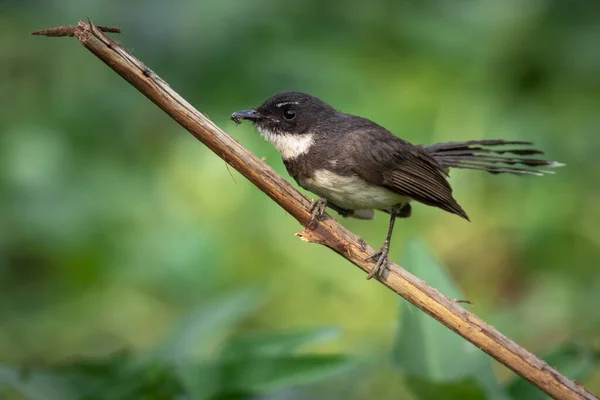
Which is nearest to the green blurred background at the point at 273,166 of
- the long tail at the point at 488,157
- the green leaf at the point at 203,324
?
the long tail at the point at 488,157

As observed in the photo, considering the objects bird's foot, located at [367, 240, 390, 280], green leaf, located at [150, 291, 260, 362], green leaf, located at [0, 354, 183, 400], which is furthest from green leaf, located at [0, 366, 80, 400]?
bird's foot, located at [367, 240, 390, 280]

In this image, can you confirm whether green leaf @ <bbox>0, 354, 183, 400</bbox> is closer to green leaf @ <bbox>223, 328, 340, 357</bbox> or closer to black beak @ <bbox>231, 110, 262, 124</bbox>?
green leaf @ <bbox>223, 328, 340, 357</bbox>

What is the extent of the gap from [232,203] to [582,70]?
8.57 ft

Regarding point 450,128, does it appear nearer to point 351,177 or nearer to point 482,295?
point 482,295

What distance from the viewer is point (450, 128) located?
518 centimetres

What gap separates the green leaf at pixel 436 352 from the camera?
231cm

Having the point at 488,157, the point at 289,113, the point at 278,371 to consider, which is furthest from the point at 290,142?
the point at 278,371

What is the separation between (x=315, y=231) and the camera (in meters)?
2.33

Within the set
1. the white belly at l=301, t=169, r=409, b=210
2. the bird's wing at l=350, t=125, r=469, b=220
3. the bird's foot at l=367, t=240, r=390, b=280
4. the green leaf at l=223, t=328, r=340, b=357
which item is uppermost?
the bird's wing at l=350, t=125, r=469, b=220

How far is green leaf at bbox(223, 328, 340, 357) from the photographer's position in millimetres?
2424

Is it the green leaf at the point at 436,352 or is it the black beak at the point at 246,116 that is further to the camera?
the black beak at the point at 246,116

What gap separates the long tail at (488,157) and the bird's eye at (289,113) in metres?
0.74

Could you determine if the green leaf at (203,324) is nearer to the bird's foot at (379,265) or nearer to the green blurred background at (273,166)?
the bird's foot at (379,265)

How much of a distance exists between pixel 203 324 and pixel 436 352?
2.53 ft
